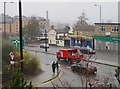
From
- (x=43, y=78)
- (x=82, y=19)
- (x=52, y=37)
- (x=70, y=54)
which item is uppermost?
(x=82, y=19)

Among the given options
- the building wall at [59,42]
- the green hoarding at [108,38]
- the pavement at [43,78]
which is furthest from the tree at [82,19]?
the pavement at [43,78]

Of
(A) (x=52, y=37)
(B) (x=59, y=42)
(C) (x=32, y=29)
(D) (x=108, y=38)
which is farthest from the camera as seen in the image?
(C) (x=32, y=29)

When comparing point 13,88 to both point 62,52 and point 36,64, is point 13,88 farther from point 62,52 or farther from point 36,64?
point 62,52

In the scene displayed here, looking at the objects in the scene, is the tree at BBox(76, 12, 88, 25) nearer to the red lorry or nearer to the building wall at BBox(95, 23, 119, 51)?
the building wall at BBox(95, 23, 119, 51)

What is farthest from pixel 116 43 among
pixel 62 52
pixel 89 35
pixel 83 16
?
pixel 83 16

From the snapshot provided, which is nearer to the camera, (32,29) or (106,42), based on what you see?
(106,42)

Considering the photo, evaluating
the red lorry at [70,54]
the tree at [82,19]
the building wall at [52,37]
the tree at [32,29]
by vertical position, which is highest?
the tree at [82,19]

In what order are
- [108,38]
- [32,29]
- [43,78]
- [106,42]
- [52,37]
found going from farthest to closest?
[32,29], [52,37], [106,42], [108,38], [43,78]

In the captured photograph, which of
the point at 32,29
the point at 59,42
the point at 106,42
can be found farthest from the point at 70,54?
the point at 32,29

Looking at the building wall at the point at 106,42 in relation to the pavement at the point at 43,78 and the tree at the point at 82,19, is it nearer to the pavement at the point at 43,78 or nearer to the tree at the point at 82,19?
the pavement at the point at 43,78

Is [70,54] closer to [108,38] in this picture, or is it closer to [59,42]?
[108,38]

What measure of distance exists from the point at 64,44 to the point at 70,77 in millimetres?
29849

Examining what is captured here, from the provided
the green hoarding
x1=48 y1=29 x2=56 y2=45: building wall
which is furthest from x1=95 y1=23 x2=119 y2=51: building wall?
x1=48 y1=29 x2=56 y2=45: building wall

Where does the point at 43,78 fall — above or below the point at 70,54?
below
